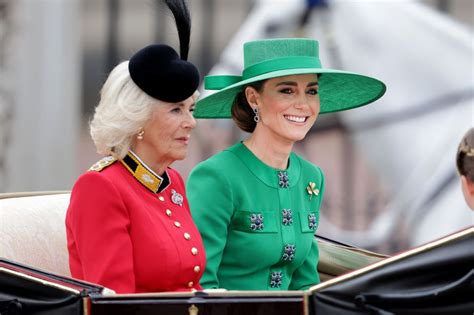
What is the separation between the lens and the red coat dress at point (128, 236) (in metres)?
1.86

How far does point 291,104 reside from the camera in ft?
7.19

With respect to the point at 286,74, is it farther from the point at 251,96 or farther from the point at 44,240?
the point at 44,240

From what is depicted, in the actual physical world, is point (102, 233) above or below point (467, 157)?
below

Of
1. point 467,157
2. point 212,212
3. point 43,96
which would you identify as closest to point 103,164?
point 212,212

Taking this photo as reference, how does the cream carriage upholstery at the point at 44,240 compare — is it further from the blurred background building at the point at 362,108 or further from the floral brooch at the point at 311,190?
the blurred background building at the point at 362,108

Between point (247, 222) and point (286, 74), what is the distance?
1.02 feet

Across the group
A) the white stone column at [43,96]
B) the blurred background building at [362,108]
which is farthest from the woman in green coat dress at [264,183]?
the white stone column at [43,96]

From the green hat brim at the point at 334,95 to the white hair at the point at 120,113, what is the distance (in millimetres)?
274

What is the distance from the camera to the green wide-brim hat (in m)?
2.19

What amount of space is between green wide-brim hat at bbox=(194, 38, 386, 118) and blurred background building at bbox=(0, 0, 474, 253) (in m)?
2.21

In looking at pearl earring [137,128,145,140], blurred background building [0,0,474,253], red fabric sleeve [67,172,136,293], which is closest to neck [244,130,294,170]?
pearl earring [137,128,145,140]

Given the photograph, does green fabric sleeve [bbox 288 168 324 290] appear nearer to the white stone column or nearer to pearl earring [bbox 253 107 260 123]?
pearl earring [bbox 253 107 260 123]

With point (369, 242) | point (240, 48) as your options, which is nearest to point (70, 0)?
point (240, 48)

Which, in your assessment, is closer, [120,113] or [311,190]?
[120,113]
